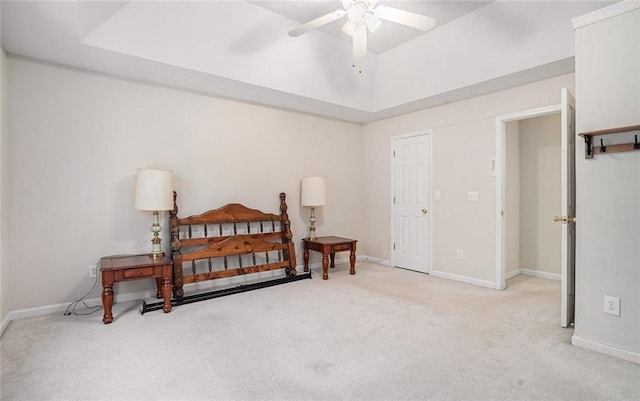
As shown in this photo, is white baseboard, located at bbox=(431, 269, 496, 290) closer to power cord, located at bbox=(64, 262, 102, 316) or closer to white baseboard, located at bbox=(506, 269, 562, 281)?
white baseboard, located at bbox=(506, 269, 562, 281)

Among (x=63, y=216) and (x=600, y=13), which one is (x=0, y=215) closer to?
(x=63, y=216)

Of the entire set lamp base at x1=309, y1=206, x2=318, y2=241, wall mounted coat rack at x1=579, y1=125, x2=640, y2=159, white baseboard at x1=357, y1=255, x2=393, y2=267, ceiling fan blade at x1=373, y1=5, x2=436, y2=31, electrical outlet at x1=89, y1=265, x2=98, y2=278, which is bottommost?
white baseboard at x1=357, y1=255, x2=393, y2=267

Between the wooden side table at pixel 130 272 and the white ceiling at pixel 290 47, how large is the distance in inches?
72.5

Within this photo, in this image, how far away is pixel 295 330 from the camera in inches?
106

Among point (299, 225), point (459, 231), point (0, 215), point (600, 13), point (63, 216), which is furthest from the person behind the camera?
point (299, 225)

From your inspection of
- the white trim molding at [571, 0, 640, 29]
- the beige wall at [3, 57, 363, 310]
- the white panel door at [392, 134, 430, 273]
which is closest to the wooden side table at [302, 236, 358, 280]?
the beige wall at [3, 57, 363, 310]

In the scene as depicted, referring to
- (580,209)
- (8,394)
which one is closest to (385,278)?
(580,209)

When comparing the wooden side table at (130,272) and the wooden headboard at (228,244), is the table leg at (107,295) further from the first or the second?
the wooden headboard at (228,244)

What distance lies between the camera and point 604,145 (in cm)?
230

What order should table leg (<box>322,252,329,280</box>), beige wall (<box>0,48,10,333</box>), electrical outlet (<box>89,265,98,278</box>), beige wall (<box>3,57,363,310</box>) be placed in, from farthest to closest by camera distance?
table leg (<box>322,252,329,280</box>) → electrical outlet (<box>89,265,98,278</box>) → beige wall (<box>3,57,363,310</box>) → beige wall (<box>0,48,10,333</box>)

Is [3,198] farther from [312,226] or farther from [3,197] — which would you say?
[312,226]

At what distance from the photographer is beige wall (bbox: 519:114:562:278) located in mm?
4356

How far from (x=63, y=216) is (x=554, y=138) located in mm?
5738

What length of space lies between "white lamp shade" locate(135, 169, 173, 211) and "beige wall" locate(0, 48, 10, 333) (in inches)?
38.8
